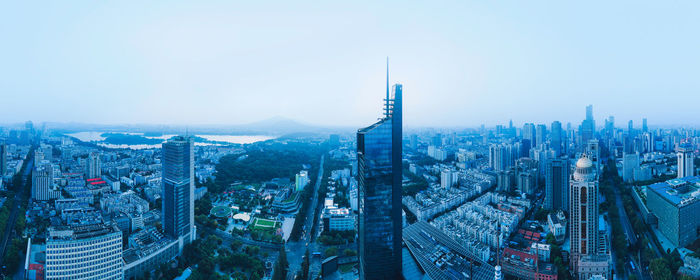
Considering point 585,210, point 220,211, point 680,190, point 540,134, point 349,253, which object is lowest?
point 349,253

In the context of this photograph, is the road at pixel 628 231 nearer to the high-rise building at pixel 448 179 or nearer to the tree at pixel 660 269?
the tree at pixel 660 269

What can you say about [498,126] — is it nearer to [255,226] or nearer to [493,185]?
[493,185]

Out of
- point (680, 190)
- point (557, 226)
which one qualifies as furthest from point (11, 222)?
point (680, 190)

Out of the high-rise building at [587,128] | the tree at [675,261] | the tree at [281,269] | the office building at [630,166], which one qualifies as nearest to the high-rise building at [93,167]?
the tree at [281,269]

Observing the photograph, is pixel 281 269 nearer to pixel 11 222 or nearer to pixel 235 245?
pixel 235 245

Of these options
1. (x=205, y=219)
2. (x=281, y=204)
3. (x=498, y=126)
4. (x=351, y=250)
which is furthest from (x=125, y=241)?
(x=498, y=126)

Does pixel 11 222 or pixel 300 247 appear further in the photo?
pixel 11 222
